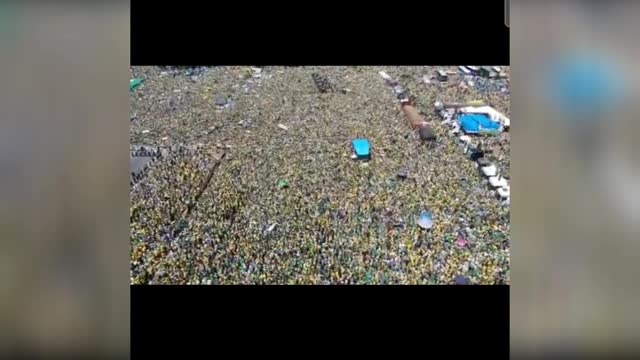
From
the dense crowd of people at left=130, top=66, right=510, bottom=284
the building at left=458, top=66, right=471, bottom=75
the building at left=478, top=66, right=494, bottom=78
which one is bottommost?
the dense crowd of people at left=130, top=66, right=510, bottom=284
